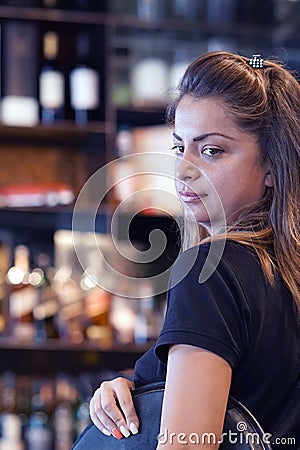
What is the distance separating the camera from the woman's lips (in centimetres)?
98

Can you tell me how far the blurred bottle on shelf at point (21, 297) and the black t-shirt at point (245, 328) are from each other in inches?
76.0

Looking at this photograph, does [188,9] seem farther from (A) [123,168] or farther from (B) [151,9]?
(A) [123,168]

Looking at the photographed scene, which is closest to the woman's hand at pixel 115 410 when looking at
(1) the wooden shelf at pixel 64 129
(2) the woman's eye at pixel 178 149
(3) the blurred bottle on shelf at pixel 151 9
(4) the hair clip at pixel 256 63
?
(2) the woman's eye at pixel 178 149

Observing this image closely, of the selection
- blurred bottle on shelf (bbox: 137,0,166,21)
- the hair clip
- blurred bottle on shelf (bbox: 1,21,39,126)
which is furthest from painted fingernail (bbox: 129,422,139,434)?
blurred bottle on shelf (bbox: 137,0,166,21)

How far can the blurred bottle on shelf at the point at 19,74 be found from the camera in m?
2.79

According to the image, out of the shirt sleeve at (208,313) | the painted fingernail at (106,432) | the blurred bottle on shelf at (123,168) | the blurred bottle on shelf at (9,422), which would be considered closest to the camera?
the shirt sleeve at (208,313)

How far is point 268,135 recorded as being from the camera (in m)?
0.98

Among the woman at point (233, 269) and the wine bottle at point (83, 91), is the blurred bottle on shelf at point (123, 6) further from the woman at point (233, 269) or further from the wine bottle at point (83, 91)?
the woman at point (233, 269)

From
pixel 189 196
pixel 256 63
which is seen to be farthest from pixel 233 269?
pixel 256 63

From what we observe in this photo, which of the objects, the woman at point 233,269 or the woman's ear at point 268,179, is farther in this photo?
the woman's ear at point 268,179

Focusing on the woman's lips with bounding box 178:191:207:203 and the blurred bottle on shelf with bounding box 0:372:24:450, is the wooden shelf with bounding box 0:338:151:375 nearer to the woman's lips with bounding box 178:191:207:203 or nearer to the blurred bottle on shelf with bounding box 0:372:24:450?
the blurred bottle on shelf with bounding box 0:372:24:450

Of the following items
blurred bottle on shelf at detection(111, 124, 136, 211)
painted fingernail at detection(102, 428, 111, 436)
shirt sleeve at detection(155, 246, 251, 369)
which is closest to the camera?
shirt sleeve at detection(155, 246, 251, 369)

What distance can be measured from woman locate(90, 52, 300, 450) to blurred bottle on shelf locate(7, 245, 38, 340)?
1.82m

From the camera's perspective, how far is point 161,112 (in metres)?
2.86
